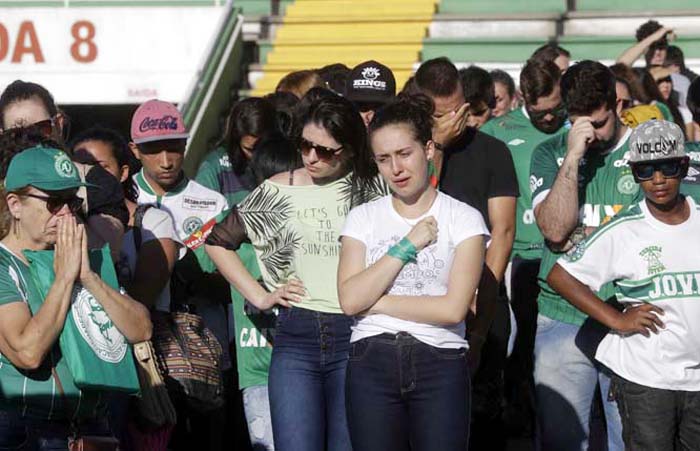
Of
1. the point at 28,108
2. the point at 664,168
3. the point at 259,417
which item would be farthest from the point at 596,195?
the point at 28,108

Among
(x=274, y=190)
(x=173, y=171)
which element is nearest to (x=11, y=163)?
(x=274, y=190)

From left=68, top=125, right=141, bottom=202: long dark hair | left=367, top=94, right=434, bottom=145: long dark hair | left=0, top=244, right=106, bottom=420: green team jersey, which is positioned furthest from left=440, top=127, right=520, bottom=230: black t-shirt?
left=0, top=244, right=106, bottom=420: green team jersey

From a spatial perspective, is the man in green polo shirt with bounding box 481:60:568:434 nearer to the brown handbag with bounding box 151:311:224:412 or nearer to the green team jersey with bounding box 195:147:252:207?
the green team jersey with bounding box 195:147:252:207

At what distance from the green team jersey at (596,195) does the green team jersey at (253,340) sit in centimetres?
141

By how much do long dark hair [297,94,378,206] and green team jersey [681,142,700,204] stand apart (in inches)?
61.8

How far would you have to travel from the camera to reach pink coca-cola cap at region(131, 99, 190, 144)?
718cm

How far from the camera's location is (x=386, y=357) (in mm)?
5652

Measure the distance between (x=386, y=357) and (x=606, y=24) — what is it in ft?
32.8

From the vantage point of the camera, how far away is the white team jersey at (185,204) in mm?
7320

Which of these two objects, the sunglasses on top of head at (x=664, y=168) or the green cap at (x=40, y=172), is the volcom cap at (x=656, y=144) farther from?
the green cap at (x=40, y=172)

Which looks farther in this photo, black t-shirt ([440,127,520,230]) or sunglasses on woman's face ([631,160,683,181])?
black t-shirt ([440,127,520,230])

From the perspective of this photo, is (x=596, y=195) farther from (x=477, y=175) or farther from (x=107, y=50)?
(x=107, y=50)

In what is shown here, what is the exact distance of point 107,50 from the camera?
49.8 feet

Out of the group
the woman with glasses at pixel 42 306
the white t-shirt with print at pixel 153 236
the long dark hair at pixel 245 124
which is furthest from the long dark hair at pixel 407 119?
the long dark hair at pixel 245 124
